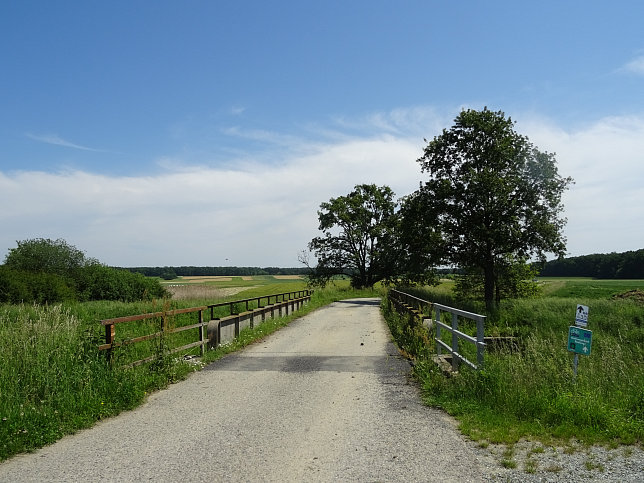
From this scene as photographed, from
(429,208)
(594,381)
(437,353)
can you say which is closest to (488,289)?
(429,208)

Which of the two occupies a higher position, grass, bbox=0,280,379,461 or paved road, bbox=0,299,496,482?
grass, bbox=0,280,379,461

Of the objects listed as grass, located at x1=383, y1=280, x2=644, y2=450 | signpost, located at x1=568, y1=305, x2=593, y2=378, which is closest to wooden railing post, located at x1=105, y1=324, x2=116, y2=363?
grass, located at x1=383, y1=280, x2=644, y2=450

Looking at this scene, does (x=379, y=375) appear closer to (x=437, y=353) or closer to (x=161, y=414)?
(x=437, y=353)

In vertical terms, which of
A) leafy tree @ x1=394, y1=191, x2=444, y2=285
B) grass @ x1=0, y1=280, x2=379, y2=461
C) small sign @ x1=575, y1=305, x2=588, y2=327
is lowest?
grass @ x1=0, y1=280, x2=379, y2=461

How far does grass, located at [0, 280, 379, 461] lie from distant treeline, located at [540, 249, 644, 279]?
80.7 meters

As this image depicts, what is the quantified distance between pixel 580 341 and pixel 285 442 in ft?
15.2

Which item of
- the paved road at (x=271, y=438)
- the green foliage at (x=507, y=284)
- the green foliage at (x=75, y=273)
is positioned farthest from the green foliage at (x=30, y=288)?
the paved road at (x=271, y=438)

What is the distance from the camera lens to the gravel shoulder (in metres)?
4.56

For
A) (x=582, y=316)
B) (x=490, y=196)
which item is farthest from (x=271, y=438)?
(x=490, y=196)

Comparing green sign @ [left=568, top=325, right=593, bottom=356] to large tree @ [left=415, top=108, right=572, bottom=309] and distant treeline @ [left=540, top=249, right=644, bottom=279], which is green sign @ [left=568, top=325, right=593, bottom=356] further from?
distant treeline @ [left=540, top=249, right=644, bottom=279]

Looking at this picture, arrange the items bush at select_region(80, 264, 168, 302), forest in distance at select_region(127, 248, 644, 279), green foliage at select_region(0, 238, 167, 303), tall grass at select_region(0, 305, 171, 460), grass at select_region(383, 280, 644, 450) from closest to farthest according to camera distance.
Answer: grass at select_region(383, 280, 644, 450), tall grass at select_region(0, 305, 171, 460), green foliage at select_region(0, 238, 167, 303), bush at select_region(80, 264, 168, 302), forest in distance at select_region(127, 248, 644, 279)

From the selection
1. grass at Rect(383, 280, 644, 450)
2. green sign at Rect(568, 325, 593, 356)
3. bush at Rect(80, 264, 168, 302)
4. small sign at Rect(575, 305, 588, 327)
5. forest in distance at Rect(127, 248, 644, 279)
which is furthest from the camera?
forest in distance at Rect(127, 248, 644, 279)

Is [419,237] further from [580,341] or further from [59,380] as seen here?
[59,380]

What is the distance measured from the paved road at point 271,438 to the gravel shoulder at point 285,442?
1 cm
